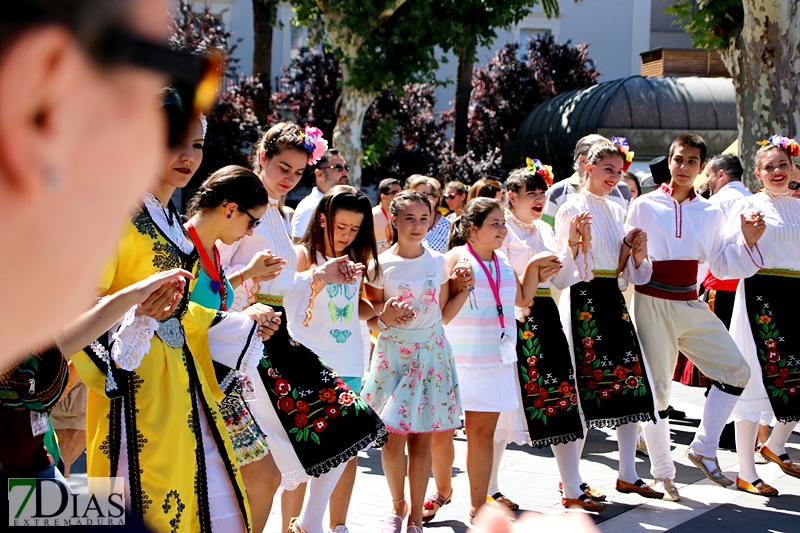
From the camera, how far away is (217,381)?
10.7ft

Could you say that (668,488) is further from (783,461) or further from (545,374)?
(783,461)

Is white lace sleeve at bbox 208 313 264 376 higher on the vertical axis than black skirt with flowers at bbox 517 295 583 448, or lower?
higher

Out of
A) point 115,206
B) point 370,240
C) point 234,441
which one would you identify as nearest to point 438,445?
point 370,240

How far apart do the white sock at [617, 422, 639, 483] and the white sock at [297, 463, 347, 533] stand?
6.61ft

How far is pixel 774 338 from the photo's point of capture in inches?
238

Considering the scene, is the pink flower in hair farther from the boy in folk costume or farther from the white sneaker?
the white sneaker

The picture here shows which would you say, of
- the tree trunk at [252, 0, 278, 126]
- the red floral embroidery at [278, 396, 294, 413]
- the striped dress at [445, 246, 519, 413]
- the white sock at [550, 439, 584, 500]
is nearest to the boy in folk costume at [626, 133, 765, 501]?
the white sock at [550, 439, 584, 500]

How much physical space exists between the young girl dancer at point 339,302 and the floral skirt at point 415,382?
6.4 inches

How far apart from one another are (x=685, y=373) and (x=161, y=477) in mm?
5158

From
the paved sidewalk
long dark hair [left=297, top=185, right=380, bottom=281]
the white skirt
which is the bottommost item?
the paved sidewalk

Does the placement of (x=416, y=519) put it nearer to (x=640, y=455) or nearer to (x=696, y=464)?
(x=696, y=464)

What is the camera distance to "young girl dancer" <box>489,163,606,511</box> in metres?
5.25

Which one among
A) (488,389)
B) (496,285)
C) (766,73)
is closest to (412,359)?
(488,389)

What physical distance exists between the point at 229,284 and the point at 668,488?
3.11 metres
